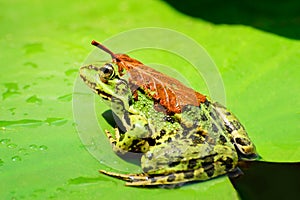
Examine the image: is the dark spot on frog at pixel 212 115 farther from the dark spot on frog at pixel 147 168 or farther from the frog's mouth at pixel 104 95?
the frog's mouth at pixel 104 95

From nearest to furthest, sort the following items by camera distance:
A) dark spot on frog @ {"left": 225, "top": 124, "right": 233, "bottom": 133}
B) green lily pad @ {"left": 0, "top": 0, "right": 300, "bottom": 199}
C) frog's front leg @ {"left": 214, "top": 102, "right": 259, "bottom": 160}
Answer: green lily pad @ {"left": 0, "top": 0, "right": 300, "bottom": 199}
frog's front leg @ {"left": 214, "top": 102, "right": 259, "bottom": 160}
dark spot on frog @ {"left": 225, "top": 124, "right": 233, "bottom": 133}

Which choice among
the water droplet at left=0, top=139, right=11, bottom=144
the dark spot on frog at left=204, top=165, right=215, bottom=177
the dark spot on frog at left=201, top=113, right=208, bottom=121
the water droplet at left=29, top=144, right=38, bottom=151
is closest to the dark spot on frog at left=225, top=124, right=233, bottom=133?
the dark spot on frog at left=201, top=113, right=208, bottom=121

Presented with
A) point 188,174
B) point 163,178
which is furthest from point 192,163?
point 163,178

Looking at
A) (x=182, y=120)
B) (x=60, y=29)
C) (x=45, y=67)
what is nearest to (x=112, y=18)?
(x=60, y=29)

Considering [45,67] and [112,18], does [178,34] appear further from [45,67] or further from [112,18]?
[45,67]

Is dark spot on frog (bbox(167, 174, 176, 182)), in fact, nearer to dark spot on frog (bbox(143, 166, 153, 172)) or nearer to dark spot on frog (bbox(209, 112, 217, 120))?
dark spot on frog (bbox(143, 166, 153, 172))
